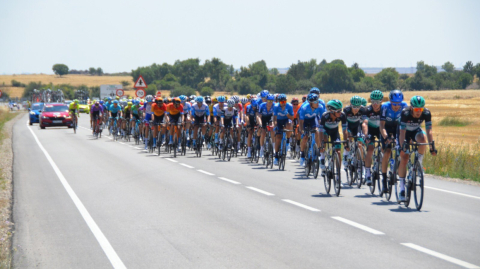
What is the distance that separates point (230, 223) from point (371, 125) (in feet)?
14.6

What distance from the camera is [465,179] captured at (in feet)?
51.1

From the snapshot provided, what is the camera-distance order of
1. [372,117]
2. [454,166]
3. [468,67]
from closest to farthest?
[372,117], [454,166], [468,67]

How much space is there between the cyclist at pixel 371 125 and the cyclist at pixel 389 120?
509 millimetres

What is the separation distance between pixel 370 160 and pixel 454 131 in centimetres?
2759

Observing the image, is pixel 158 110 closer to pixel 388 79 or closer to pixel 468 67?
pixel 388 79

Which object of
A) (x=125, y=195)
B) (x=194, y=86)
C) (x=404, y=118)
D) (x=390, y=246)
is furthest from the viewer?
(x=194, y=86)

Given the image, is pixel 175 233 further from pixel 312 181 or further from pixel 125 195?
pixel 312 181

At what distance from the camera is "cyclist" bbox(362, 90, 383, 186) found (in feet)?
41.1

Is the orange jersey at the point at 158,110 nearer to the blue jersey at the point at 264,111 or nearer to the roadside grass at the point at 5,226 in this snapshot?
the blue jersey at the point at 264,111

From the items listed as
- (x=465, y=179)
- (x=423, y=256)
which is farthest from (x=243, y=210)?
(x=465, y=179)

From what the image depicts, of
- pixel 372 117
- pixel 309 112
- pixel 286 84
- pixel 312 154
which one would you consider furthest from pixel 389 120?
pixel 286 84

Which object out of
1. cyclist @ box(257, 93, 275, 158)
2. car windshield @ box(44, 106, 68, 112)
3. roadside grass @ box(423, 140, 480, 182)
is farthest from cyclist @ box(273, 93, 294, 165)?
car windshield @ box(44, 106, 68, 112)

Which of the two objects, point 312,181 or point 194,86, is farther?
point 194,86

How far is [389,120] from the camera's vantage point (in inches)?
455
